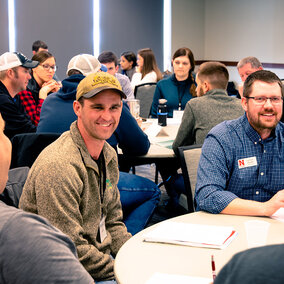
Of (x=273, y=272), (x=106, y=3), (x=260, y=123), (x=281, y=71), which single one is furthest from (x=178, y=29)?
(x=273, y=272)

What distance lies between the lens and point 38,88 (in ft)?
15.5

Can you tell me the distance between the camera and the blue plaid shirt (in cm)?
215

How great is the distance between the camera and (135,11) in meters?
9.72

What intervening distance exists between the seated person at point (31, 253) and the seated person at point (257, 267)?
393mm

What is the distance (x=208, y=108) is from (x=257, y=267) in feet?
8.70

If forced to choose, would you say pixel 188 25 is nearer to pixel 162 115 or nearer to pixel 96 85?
pixel 162 115

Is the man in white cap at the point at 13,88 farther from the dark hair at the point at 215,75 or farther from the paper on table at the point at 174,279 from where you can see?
the paper on table at the point at 174,279

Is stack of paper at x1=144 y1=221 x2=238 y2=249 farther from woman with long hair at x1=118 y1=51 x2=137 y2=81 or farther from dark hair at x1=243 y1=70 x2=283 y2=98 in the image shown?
woman with long hair at x1=118 y1=51 x2=137 y2=81

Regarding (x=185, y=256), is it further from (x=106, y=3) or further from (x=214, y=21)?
(x=214, y=21)

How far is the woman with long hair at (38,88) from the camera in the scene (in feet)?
14.1

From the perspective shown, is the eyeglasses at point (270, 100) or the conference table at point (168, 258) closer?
the conference table at point (168, 258)

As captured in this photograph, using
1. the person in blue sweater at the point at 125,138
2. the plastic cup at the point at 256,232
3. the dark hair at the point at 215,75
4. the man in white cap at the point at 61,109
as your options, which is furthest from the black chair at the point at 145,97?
the plastic cup at the point at 256,232

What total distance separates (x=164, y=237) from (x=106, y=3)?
27.1ft

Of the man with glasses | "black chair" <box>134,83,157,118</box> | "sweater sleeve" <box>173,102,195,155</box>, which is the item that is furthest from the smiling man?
"black chair" <box>134,83,157,118</box>
